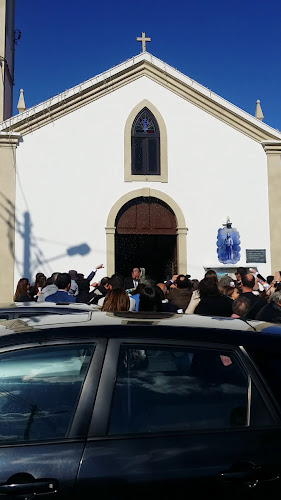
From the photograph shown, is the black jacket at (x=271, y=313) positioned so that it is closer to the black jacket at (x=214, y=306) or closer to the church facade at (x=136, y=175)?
the black jacket at (x=214, y=306)

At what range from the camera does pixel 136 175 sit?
1406 centimetres

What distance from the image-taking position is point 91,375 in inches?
92.4

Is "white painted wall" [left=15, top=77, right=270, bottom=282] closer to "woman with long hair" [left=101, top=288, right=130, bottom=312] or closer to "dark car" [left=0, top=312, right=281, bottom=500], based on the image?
"woman with long hair" [left=101, top=288, right=130, bottom=312]

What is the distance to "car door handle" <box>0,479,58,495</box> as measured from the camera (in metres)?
2.07

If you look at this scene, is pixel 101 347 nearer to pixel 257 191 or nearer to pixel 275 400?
pixel 275 400

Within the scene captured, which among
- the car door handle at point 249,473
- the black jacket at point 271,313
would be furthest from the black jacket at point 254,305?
the car door handle at point 249,473

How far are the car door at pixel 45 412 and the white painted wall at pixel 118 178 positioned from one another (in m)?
11.1

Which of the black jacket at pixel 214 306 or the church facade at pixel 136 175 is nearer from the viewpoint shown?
the black jacket at pixel 214 306

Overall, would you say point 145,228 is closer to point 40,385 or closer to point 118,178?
point 118,178

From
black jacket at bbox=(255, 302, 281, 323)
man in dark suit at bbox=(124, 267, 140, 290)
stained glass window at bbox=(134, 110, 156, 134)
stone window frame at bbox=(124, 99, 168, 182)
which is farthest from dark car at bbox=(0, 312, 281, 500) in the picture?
stained glass window at bbox=(134, 110, 156, 134)

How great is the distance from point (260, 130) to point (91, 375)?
1340cm

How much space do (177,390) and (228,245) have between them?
38.1 ft

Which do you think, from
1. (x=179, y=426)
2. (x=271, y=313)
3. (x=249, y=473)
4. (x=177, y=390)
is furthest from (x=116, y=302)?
(x=249, y=473)

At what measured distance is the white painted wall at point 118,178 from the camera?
13539 mm
